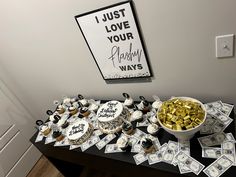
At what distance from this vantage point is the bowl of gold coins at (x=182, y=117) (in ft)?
3.31

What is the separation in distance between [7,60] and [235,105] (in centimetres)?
187

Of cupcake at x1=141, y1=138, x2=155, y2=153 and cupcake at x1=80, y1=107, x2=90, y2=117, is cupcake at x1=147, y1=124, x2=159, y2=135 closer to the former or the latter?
cupcake at x1=141, y1=138, x2=155, y2=153

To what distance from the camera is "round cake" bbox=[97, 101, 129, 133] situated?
1354 mm

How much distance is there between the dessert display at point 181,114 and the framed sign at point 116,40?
294 mm

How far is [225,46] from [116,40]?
58 cm

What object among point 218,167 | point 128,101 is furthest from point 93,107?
point 218,167

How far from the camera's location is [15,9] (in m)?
1.54

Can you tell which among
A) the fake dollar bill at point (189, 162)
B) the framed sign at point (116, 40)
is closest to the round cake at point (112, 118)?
the framed sign at point (116, 40)

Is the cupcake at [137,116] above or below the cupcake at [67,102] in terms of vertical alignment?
below

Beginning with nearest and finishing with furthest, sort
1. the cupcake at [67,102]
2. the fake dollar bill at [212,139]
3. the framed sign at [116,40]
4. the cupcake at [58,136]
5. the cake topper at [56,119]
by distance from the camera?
1. the fake dollar bill at [212,139]
2. the framed sign at [116,40]
3. the cupcake at [58,136]
4. the cake topper at [56,119]
5. the cupcake at [67,102]

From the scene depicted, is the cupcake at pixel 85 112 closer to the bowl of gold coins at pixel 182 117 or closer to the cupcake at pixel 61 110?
the cupcake at pixel 61 110

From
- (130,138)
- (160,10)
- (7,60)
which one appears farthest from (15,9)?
(130,138)

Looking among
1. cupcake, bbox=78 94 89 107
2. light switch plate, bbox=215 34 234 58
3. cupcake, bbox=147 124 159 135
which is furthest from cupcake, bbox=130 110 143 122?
light switch plate, bbox=215 34 234 58

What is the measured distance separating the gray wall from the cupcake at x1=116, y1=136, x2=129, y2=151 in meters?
0.37
